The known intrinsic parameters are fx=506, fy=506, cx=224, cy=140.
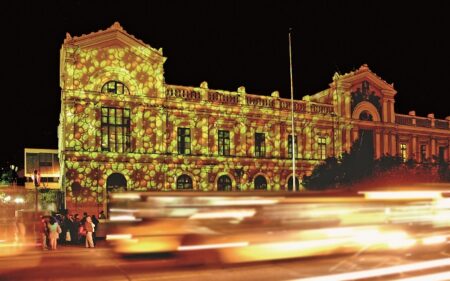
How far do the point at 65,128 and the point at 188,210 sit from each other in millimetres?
23297

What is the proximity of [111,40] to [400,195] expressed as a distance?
25428mm

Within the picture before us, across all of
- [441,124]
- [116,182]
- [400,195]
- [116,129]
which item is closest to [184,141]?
[116,129]

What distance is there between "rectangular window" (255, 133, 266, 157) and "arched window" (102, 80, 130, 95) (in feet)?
35.4

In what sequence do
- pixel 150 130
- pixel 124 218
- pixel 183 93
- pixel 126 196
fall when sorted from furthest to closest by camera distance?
pixel 183 93
pixel 150 130
pixel 126 196
pixel 124 218

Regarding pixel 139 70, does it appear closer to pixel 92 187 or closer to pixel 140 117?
pixel 140 117

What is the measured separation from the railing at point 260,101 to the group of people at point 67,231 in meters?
17.6

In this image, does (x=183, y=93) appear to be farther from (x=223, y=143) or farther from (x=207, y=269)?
(x=207, y=269)

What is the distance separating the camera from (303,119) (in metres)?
41.0

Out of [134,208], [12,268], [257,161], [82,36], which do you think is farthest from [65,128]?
[134,208]

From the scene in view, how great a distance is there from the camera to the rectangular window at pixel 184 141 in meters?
36.1

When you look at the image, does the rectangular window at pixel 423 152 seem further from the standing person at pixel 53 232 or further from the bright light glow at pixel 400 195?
the standing person at pixel 53 232

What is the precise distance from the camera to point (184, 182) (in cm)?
3594

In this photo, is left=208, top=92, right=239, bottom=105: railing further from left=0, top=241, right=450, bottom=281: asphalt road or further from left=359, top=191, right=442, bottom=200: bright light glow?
left=359, top=191, right=442, bottom=200: bright light glow

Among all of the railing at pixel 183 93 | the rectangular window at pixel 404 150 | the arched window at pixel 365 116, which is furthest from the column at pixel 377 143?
the railing at pixel 183 93
